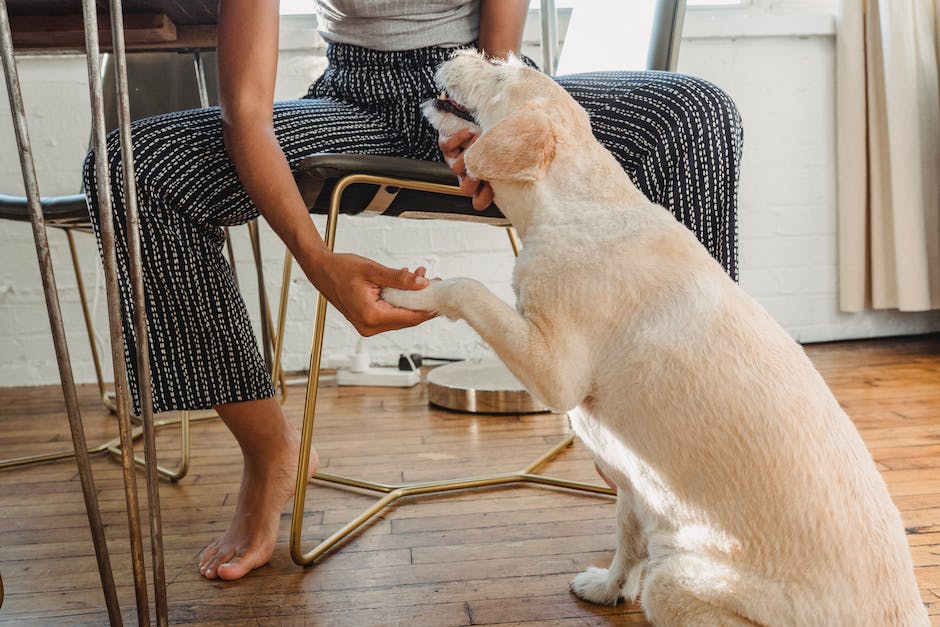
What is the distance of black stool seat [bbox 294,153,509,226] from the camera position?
1.32 meters

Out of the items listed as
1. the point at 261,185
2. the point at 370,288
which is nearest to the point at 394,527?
the point at 370,288

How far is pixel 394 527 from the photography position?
1566 millimetres

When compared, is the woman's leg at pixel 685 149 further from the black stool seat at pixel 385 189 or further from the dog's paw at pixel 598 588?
the dog's paw at pixel 598 588

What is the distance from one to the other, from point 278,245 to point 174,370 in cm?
188

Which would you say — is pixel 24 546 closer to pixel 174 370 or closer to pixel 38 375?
pixel 174 370

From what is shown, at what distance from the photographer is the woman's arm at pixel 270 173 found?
3.81 feet

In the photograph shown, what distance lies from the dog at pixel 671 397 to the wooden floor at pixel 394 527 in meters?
0.18

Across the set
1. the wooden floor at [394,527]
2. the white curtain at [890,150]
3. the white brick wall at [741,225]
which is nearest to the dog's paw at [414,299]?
the wooden floor at [394,527]

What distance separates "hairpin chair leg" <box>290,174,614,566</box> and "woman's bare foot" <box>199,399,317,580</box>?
5cm

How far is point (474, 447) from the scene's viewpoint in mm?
2121

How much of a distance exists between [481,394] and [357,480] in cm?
72

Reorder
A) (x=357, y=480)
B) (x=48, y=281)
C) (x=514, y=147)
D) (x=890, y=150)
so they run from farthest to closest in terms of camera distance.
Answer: (x=890, y=150) → (x=357, y=480) → (x=514, y=147) → (x=48, y=281)

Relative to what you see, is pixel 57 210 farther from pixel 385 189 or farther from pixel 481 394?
pixel 481 394

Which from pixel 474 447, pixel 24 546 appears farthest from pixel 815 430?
pixel 24 546
